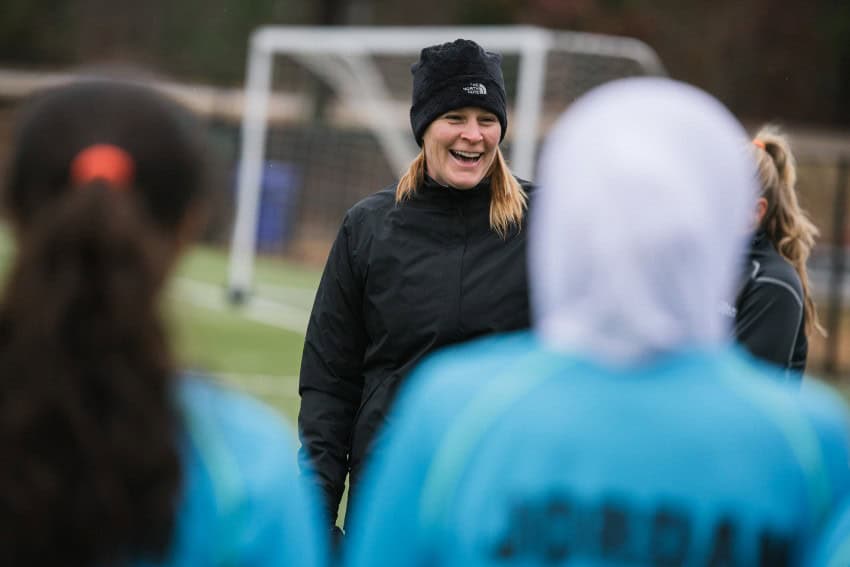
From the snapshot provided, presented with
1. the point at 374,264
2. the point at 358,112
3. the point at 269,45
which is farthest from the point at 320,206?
the point at 374,264

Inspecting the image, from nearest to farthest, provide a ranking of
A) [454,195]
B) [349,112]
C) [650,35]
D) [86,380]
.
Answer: [86,380] < [454,195] < [349,112] < [650,35]

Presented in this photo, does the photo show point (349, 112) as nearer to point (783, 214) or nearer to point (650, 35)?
point (650, 35)

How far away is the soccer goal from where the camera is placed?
625 inches

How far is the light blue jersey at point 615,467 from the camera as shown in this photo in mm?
2072

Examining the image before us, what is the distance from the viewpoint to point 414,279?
14.2ft

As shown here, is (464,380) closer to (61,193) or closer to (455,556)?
(455,556)

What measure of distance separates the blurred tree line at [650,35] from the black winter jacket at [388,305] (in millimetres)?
30330

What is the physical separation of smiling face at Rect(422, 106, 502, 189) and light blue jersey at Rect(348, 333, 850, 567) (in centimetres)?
236

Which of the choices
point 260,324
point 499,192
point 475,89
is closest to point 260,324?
point 260,324

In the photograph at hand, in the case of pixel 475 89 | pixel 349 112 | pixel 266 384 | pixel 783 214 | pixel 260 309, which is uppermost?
pixel 475 89

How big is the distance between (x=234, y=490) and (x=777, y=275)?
284 centimetres

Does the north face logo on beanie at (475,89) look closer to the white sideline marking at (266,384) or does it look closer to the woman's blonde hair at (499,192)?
the woman's blonde hair at (499,192)

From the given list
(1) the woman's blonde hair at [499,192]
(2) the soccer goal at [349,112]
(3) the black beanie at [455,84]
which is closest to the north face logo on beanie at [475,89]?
(3) the black beanie at [455,84]

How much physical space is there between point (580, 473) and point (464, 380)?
200mm
